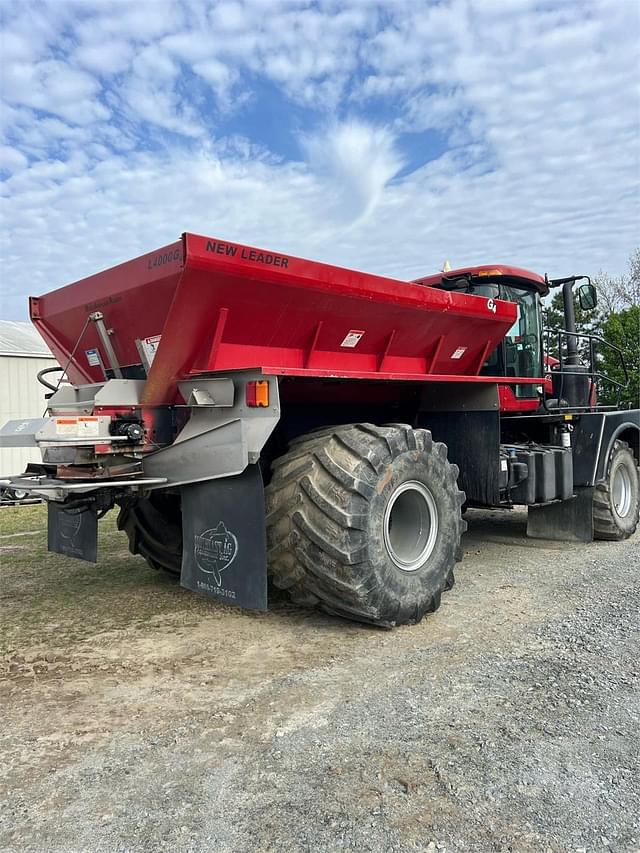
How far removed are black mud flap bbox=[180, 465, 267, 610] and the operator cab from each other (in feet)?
12.4

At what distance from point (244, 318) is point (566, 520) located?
16.4ft

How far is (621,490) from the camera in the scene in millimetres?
7898

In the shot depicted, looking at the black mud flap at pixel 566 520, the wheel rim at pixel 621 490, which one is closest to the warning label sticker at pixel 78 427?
the black mud flap at pixel 566 520

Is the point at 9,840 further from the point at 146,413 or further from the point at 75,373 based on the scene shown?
the point at 75,373

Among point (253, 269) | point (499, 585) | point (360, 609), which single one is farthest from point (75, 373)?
point (499, 585)

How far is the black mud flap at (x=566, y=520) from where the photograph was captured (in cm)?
734

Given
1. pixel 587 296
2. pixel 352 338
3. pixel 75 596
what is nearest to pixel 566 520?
pixel 587 296

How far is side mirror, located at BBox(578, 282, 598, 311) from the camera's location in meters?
7.26

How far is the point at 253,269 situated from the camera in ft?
12.8

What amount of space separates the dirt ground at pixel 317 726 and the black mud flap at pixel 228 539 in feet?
1.28

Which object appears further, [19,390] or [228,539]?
[19,390]

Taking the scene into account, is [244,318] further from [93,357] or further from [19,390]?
[19,390]

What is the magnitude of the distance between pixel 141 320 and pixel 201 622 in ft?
6.96

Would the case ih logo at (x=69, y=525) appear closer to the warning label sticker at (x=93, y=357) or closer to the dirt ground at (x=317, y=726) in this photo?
the dirt ground at (x=317, y=726)
